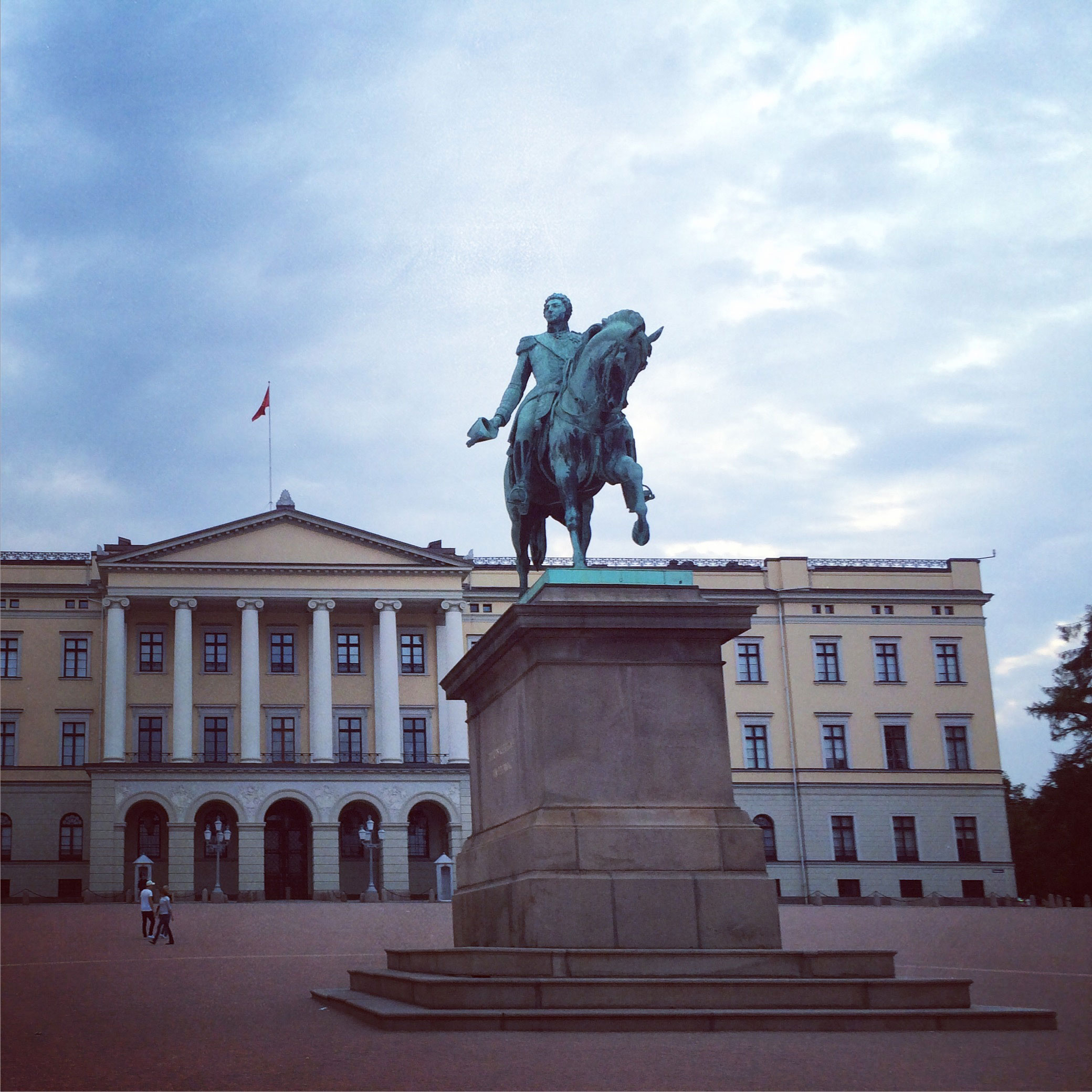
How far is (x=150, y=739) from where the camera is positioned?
195ft

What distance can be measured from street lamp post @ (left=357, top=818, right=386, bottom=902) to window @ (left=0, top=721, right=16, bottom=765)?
14.5 meters

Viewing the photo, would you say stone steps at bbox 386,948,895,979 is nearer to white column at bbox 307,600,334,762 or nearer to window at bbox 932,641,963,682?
white column at bbox 307,600,334,762

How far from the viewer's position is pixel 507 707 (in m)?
11.1

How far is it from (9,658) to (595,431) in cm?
5378

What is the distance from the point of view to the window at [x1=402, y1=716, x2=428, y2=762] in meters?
61.0

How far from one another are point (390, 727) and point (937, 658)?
80.4 feet

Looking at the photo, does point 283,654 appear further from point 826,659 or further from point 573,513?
point 573,513

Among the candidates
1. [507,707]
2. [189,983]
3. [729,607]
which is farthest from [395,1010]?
[189,983]

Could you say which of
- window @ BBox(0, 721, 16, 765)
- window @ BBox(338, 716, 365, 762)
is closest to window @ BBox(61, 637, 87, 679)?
window @ BBox(0, 721, 16, 765)

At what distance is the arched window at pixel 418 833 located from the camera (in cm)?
6028

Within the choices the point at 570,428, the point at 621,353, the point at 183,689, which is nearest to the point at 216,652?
the point at 183,689

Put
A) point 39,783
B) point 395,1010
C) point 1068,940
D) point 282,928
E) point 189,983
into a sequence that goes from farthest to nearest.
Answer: point 39,783 < point 282,928 < point 1068,940 < point 189,983 < point 395,1010

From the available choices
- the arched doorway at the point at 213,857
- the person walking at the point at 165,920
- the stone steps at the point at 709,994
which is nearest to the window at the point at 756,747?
the arched doorway at the point at 213,857

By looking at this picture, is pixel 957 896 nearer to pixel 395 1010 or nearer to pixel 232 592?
pixel 232 592
